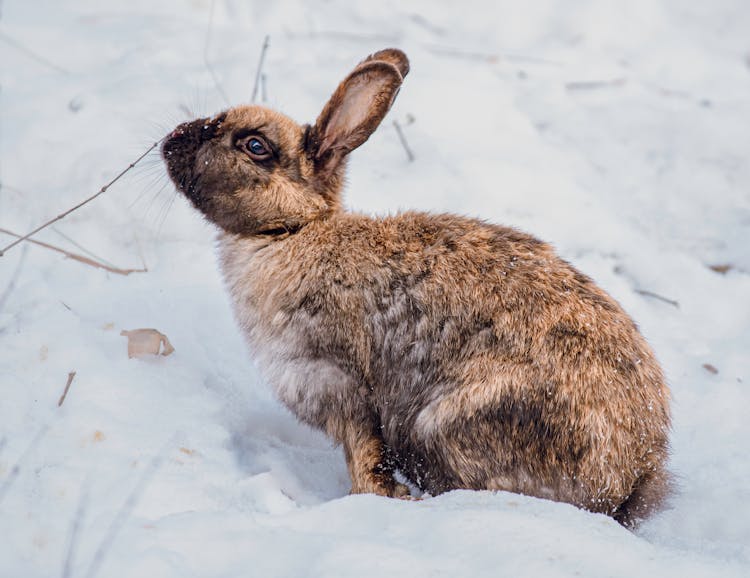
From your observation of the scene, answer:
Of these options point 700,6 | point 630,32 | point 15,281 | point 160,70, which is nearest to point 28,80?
point 160,70

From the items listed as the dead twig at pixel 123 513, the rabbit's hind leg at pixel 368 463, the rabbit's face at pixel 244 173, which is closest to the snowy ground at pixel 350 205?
the dead twig at pixel 123 513

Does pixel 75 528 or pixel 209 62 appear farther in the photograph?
pixel 209 62

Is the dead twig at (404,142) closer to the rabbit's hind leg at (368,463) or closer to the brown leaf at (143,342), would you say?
the brown leaf at (143,342)

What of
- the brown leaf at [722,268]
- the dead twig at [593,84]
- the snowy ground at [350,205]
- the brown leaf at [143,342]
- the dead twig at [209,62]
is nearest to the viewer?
the snowy ground at [350,205]

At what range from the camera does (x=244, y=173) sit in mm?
4078

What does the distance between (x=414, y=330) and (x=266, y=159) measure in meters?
1.08

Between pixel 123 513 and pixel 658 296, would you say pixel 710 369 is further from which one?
pixel 123 513

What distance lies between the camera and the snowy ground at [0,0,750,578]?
114 inches

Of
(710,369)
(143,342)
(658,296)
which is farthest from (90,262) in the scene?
(710,369)

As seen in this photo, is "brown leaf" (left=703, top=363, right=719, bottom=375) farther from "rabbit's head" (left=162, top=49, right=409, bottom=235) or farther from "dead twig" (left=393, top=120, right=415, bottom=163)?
"dead twig" (left=393, top=120, right=415, bottom=163)

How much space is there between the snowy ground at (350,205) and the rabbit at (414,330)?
0.25 m

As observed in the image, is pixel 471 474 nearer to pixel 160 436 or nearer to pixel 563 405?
pixel 563 405

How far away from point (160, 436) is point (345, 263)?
100cm

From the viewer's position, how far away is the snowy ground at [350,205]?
2.89m
